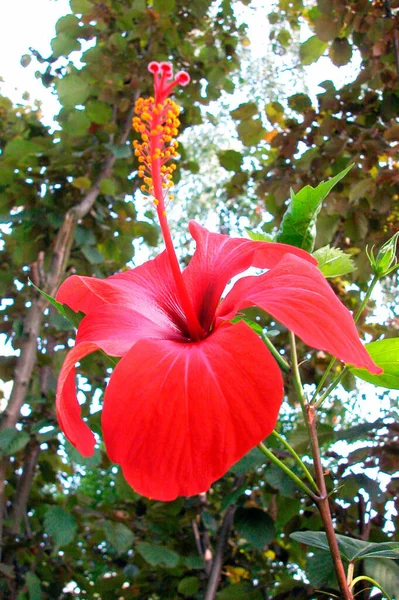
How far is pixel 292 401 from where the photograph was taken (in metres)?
1.40

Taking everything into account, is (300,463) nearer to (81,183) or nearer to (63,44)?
(81,183)

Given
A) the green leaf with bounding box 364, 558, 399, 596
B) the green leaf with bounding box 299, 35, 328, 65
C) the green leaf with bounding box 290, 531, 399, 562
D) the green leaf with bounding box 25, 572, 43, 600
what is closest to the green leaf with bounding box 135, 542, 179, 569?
the green leaf with bounding box 25, 572, 43, 600

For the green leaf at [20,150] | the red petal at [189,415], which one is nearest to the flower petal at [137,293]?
the red petal at [189,415]

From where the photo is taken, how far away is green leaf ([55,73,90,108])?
1.61 meters

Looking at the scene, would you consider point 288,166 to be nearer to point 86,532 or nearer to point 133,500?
point 133,500

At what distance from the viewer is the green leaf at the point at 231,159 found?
5.83 ft

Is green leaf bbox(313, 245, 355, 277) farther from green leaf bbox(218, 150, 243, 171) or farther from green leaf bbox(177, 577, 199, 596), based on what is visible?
green leaf bbox(218, 150, 243, 171)

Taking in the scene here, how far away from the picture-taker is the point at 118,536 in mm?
1128

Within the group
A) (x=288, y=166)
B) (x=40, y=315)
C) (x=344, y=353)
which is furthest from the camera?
(x=288, y=166)

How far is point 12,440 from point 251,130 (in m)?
1.14

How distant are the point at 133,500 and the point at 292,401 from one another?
454 mm

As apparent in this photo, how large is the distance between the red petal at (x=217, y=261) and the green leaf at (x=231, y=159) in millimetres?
1235

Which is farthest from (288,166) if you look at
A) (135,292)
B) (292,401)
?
(135,292)

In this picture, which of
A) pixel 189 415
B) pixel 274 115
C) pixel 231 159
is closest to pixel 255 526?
pixel 189 415
